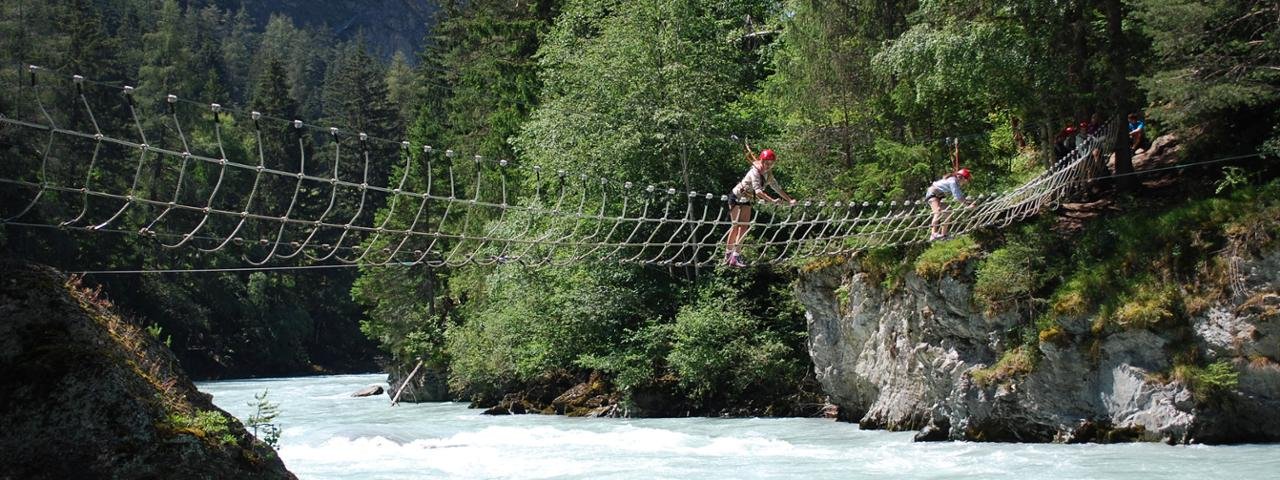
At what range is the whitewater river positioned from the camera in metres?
12.8

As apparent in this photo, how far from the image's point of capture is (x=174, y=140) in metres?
51.3

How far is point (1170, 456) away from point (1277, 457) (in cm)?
104

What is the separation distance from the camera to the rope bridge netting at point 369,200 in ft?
30.6

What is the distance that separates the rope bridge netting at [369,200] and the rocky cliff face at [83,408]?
59 centimetres

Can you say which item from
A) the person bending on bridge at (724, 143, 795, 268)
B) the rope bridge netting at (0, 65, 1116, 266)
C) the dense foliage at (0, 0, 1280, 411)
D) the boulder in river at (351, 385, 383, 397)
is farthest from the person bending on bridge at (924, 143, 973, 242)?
the boulder in river at (351, 385, 383, 397)

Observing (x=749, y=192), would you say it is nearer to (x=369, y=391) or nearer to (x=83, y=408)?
(x=83, y=408)

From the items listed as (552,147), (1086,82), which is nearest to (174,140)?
(552,147)

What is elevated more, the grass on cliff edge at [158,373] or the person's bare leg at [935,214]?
the person's bare leg at [935,214]

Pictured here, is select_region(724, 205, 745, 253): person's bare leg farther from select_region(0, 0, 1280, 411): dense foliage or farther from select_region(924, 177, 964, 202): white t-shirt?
select_region(924, 177, 964, 202): white t-shirt

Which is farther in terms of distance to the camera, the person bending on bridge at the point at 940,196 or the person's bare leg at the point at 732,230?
the person bending on bridge at the point at 940,196

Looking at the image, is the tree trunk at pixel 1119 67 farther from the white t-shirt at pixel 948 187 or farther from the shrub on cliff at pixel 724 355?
the shrub on cliff at pixel 724 355

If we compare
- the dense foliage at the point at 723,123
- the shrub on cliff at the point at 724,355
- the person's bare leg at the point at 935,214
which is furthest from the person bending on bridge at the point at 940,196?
the shrub on cliff at the point at 724,355

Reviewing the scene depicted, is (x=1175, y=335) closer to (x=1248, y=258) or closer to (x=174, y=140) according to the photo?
(x=1248, y=258)

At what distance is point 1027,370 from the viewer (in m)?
15.5
